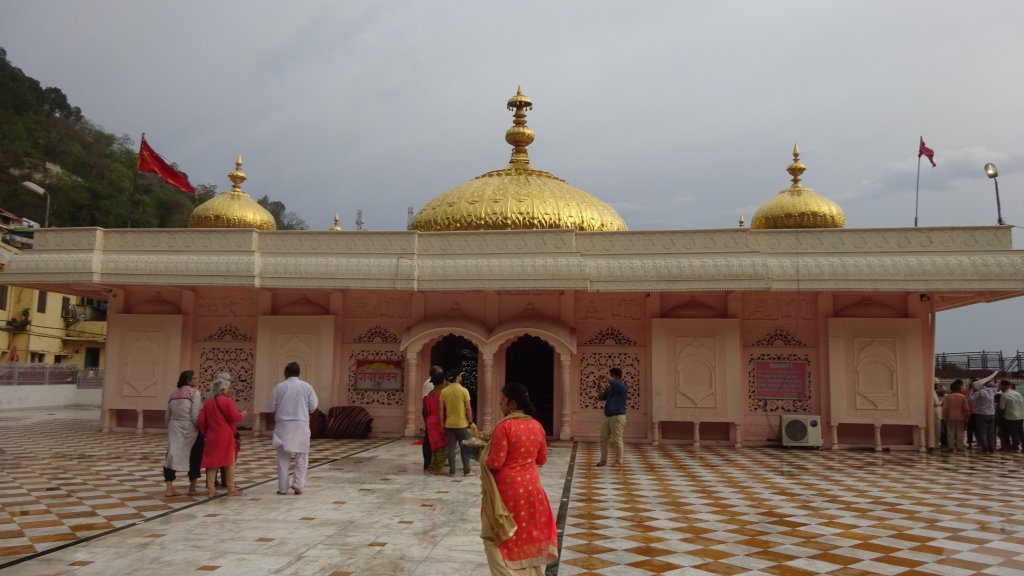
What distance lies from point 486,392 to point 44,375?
13.4 metres

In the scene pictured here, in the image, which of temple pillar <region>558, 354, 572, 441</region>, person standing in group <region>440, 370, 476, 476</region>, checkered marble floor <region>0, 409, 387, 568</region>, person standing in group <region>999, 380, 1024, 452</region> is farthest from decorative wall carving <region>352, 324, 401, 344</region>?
person standing in group <region>999, 380, 1024, 452</region>

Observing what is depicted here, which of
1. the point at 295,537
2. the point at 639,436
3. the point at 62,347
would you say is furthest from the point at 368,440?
the point at 62,347

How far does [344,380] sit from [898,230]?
8.66 m

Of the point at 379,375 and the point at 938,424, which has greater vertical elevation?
the point at 379,375

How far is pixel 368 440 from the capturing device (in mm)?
10727

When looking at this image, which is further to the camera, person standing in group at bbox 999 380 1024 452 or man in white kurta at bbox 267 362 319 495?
person standing in group at bbox 999 380 1024 452

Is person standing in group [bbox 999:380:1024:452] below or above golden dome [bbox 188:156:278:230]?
below

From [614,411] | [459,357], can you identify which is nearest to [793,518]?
[614,411]

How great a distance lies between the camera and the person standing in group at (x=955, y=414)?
33.3ft

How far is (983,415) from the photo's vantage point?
10188mm

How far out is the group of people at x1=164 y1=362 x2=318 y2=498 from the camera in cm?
588

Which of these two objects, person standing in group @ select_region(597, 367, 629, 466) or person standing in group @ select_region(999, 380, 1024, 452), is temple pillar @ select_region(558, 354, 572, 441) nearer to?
person standing in group @ select_region(597, 367, 629, 466)

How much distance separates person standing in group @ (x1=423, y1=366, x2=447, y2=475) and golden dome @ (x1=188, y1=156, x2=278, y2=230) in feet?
22.2

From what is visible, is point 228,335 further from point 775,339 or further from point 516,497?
point 516,497
